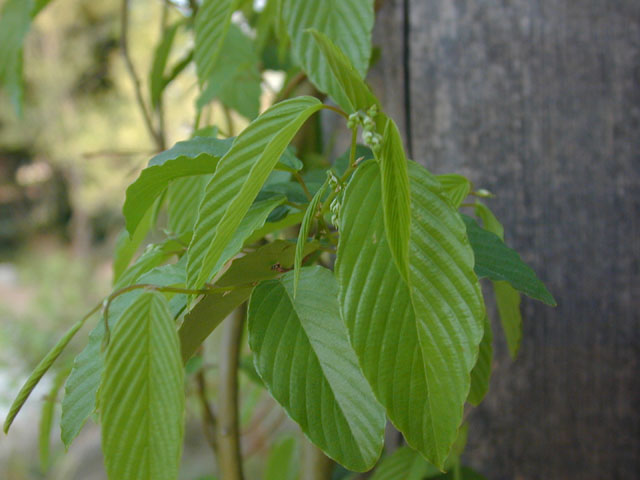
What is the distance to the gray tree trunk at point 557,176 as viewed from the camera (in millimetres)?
608

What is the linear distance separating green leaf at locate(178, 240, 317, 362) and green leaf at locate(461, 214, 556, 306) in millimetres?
93

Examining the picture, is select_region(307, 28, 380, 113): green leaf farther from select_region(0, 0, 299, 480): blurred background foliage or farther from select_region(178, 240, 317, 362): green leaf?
select_region(0, 0, 299, 480): blurred background foliage

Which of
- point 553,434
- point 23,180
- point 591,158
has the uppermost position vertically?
point 23,180

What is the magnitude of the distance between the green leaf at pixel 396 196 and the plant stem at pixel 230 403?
0.37 m

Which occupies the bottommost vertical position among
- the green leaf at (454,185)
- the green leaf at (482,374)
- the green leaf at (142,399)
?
the green leaf at (482,374)

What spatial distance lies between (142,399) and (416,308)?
119 millimetres

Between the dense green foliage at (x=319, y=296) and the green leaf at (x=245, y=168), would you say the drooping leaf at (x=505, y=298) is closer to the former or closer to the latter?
the dense green foliage at (x=319, y=296)

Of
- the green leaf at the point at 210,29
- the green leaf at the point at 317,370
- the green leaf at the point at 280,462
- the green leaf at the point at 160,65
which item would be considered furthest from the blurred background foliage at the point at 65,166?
the green leaf at the point at 317,370

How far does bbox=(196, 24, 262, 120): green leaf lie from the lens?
571mm

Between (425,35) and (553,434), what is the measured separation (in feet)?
1.40

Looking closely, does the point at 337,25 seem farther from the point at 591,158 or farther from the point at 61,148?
the point at 61,148

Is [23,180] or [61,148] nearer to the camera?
[61,148]

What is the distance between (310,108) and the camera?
252mm

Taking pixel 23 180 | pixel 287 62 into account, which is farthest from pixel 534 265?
pixel 23 180
